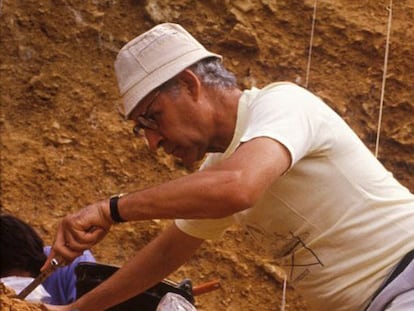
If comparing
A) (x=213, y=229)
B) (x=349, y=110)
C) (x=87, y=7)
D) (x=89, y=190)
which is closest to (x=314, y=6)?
(x=349, y=110)

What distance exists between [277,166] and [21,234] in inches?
69.9

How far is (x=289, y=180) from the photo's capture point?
2264 mm

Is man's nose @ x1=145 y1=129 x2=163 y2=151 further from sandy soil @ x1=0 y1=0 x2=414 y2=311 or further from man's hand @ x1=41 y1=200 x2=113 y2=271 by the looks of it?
sandy soil @ x1=0 y1=0 x2=414 y2=311

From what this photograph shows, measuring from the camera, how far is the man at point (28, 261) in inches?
138

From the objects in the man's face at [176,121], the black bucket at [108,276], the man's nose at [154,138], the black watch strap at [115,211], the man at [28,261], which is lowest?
the man at [28,261]

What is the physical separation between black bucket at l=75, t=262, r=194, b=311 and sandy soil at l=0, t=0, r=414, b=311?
1866 mm

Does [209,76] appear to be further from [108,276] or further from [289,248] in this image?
[108,276]

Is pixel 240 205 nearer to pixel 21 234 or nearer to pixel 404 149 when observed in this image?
pixel 21 234

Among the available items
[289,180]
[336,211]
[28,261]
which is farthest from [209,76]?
[28,261]

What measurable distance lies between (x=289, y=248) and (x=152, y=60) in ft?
1.84

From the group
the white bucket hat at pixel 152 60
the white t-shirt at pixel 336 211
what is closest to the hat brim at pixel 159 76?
the white bucket hat at pixel 152 60

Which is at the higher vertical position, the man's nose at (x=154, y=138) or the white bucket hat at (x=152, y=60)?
the white bucket hat at (x=152, y=60)

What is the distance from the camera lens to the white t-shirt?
88.8 inches

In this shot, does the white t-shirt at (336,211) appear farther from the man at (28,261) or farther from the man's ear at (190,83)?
the man at (28,261)
